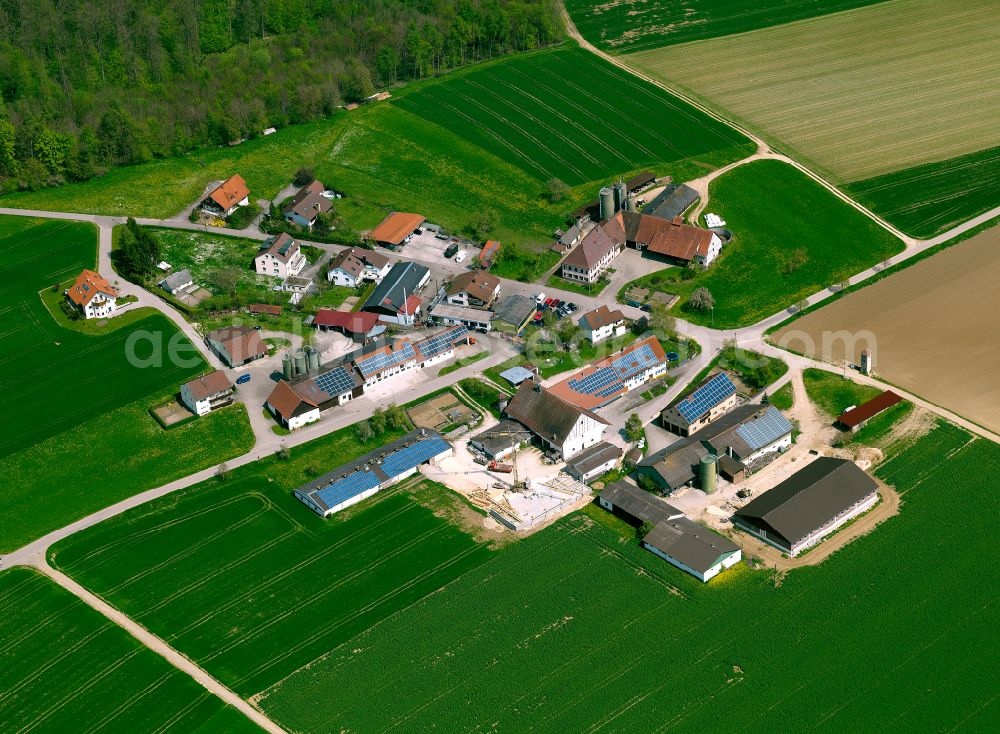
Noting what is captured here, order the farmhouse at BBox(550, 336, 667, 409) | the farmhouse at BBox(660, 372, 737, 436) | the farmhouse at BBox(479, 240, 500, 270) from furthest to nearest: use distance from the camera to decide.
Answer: the farmhouse at BBox(479, 240, 500, 270)
the farmhouse at BBox(550, 336, 667, 409)
the farmhouse at BBox(660, 372, 737, 436)

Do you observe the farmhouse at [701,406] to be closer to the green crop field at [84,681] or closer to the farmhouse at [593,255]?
the farmhouse at [593,255]

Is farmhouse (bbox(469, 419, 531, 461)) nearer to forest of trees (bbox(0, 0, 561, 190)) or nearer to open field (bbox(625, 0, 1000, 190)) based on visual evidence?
open field (bbox(625, 0, 1000, 190))

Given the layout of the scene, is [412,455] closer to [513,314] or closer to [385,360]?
[385,360]

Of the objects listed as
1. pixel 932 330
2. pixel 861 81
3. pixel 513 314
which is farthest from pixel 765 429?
pixel 861 81

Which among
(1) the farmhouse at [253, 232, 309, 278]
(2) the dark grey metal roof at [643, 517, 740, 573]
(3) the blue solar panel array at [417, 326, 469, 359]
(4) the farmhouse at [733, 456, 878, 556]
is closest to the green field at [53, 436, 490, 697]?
(2) the dark grey metal roof at [643, 517, 740, 573]

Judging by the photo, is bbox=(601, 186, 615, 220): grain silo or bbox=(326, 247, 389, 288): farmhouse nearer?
bbox=(326, 247, 389, 288): farmhouse

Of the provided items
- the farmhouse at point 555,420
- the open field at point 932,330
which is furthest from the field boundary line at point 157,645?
the open field at point 932,330

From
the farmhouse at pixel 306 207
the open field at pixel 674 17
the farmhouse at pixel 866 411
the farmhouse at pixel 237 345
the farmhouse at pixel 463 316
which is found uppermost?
the open field at pixel 674 17
